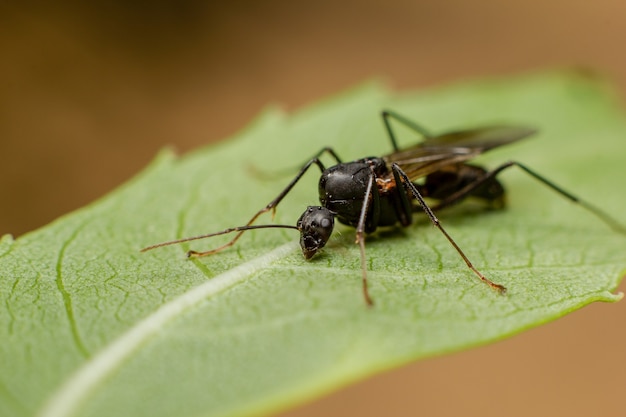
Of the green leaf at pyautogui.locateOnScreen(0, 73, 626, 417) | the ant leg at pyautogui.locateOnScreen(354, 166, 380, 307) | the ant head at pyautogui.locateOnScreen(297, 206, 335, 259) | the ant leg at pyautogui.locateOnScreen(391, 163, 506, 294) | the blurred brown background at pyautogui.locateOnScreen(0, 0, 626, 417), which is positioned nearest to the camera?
the green leaf at pyautogui.locateOnScreen(0, 73, 626, 417)

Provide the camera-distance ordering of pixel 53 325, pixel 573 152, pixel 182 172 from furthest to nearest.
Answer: pixel 573 152
pixel 182 172
pixel 53 325

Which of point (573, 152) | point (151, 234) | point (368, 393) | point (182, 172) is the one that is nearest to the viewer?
point (151, 234)

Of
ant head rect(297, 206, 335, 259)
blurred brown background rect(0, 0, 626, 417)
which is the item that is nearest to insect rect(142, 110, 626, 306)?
ant head rect(297, 206, 335, 259)

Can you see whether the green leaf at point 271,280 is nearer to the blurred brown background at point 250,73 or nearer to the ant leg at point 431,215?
the ant leg at point 431,215

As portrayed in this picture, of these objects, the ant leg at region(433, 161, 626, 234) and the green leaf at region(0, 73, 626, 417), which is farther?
the ant leg at region(433, 161, 626, 234)

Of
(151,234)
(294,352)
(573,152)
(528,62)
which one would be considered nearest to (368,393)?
(573,152)

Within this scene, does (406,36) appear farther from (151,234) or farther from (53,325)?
(53,325)

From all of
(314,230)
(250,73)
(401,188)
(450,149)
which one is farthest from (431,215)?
(250,73)

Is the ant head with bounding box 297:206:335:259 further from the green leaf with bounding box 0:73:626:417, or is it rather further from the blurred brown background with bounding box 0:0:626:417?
the blurred brown background with bounding box 0:0:626:417
